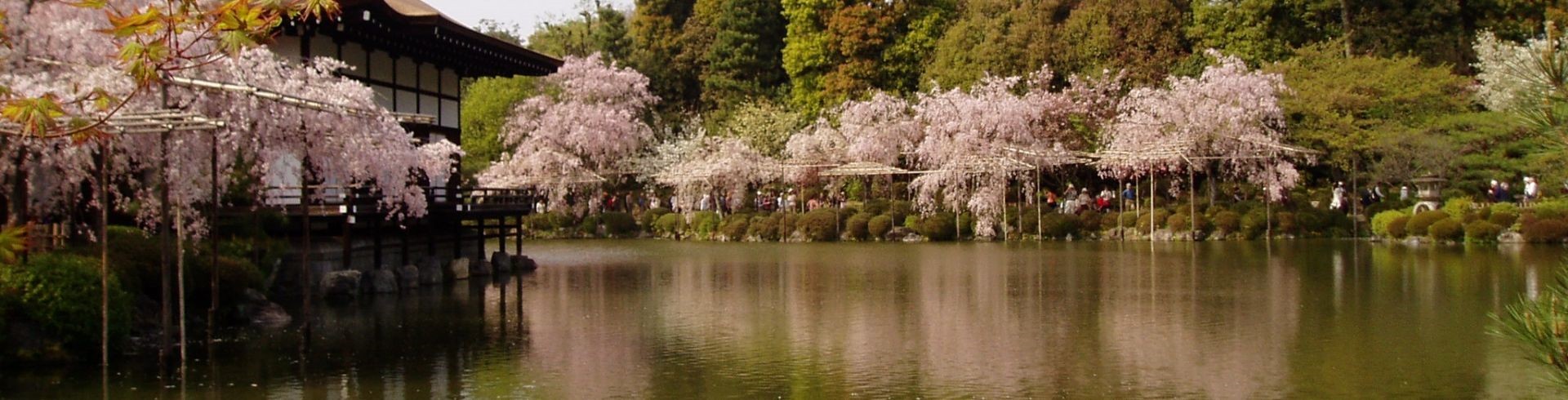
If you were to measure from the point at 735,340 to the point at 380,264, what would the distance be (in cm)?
1057

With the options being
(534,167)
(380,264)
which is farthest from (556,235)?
(380,264)

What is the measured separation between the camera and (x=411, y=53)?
92.1ft

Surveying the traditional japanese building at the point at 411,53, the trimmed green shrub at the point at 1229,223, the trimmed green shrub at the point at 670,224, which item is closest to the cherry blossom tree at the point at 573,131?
the trimmed green shrub at the point at 670,224

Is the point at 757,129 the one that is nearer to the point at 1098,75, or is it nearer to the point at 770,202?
the point at 770,202

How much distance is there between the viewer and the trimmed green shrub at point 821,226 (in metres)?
42.8

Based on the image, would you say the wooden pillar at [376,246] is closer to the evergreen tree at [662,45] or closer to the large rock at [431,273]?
the large rock at [431,273]

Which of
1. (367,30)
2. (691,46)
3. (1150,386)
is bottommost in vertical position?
(1150,386)

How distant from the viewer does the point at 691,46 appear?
58531 mm

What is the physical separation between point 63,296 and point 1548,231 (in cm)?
3017

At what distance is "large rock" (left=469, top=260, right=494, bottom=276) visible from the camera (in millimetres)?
29219

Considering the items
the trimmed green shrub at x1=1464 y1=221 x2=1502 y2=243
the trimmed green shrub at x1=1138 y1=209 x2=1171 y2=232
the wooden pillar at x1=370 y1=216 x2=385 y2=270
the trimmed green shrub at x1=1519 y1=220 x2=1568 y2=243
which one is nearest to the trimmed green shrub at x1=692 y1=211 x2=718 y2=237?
the trimmed green shrub at x1=1138 y1=209 x2=1171 y2=232

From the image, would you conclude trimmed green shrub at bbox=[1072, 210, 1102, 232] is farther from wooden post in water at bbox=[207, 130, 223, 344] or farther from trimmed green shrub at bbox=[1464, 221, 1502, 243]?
wooden post in water at bbox=[207, 130, 223, 344]

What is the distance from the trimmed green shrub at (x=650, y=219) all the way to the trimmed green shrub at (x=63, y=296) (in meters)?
33.2

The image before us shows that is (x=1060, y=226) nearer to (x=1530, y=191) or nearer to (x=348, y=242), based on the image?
(x=1530, y=191)
